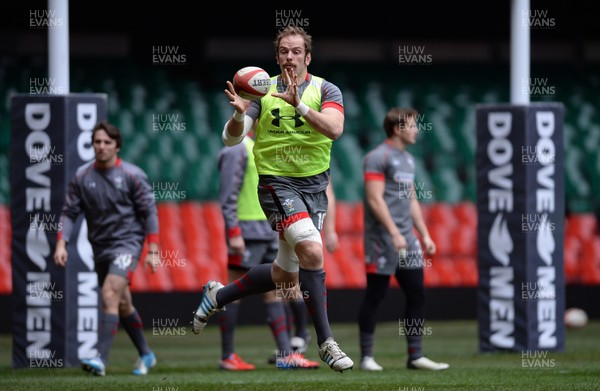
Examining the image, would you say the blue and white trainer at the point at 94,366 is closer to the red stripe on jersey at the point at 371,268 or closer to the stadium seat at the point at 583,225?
the red stripe on jersey at the point at 371,268

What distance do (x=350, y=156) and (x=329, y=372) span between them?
31.2 feet

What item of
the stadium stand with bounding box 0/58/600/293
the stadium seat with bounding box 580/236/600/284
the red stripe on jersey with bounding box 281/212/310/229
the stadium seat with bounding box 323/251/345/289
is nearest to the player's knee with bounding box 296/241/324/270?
the red stripe on jersey with bounding box 281/212/310/229

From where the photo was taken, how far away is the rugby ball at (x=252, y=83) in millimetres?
7316

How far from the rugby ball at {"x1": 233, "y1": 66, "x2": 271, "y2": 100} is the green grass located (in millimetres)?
1943

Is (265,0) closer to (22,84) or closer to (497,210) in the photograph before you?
(22,84)

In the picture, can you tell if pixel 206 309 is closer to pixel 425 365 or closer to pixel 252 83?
pixel 252 83

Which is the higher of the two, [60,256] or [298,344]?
[60,256]

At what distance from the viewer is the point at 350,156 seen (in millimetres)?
18766

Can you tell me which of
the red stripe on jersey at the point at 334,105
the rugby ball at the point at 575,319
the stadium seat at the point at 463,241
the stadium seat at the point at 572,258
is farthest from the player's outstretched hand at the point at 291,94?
the stadium seat at the point at 572,258

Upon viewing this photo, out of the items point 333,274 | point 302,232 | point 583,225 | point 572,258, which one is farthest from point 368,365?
point 583,225

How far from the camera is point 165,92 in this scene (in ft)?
64.8

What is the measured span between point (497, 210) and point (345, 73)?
10.6 meters

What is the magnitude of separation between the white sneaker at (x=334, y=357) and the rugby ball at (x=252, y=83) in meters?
1.58

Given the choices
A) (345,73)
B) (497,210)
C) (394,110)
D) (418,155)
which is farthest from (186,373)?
(345,73)
